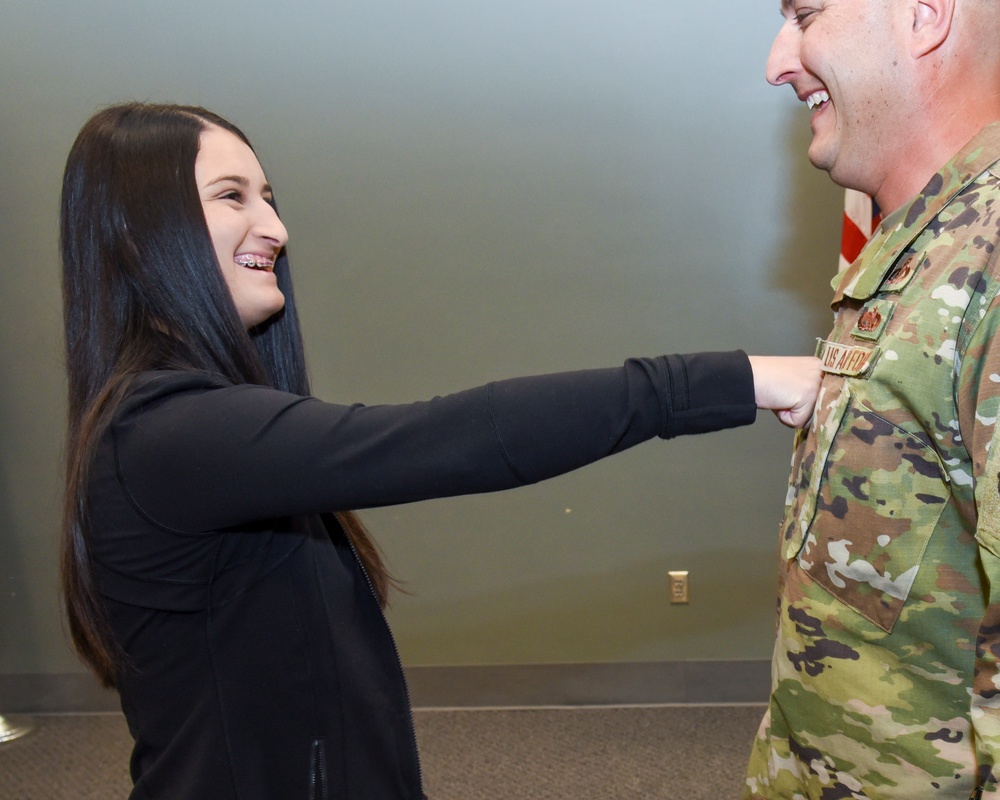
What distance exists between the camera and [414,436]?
861 mm

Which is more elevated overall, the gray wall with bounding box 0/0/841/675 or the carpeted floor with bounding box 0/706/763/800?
the gray wall with bounding box 0/0/841/675

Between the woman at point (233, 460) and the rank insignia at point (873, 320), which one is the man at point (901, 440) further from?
the woman at point (233, 460)

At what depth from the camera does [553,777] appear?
2.49 metres

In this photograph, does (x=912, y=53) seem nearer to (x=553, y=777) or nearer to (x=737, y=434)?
(x=737, y=434)

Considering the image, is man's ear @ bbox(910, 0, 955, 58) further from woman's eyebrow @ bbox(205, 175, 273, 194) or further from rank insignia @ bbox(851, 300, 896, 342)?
woman's eyebrow @ bbox(205, 175, 273, 194)

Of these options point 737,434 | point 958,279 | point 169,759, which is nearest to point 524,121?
point 737,434

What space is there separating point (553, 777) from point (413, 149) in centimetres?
193

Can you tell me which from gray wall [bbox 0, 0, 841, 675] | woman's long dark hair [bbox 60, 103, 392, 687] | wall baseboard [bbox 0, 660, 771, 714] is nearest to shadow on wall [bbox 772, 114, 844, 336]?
gray wall [bbox 0, 0, 841, 675]

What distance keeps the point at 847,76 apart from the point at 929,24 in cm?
10

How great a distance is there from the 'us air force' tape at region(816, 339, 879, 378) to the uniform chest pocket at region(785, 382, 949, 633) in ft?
0.08

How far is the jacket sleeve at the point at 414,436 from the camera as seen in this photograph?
0.86 metres

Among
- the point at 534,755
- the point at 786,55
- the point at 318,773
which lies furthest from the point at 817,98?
the point at 534,755

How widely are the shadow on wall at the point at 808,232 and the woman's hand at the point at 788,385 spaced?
1.62 m

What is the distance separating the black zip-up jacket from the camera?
0.87 m
